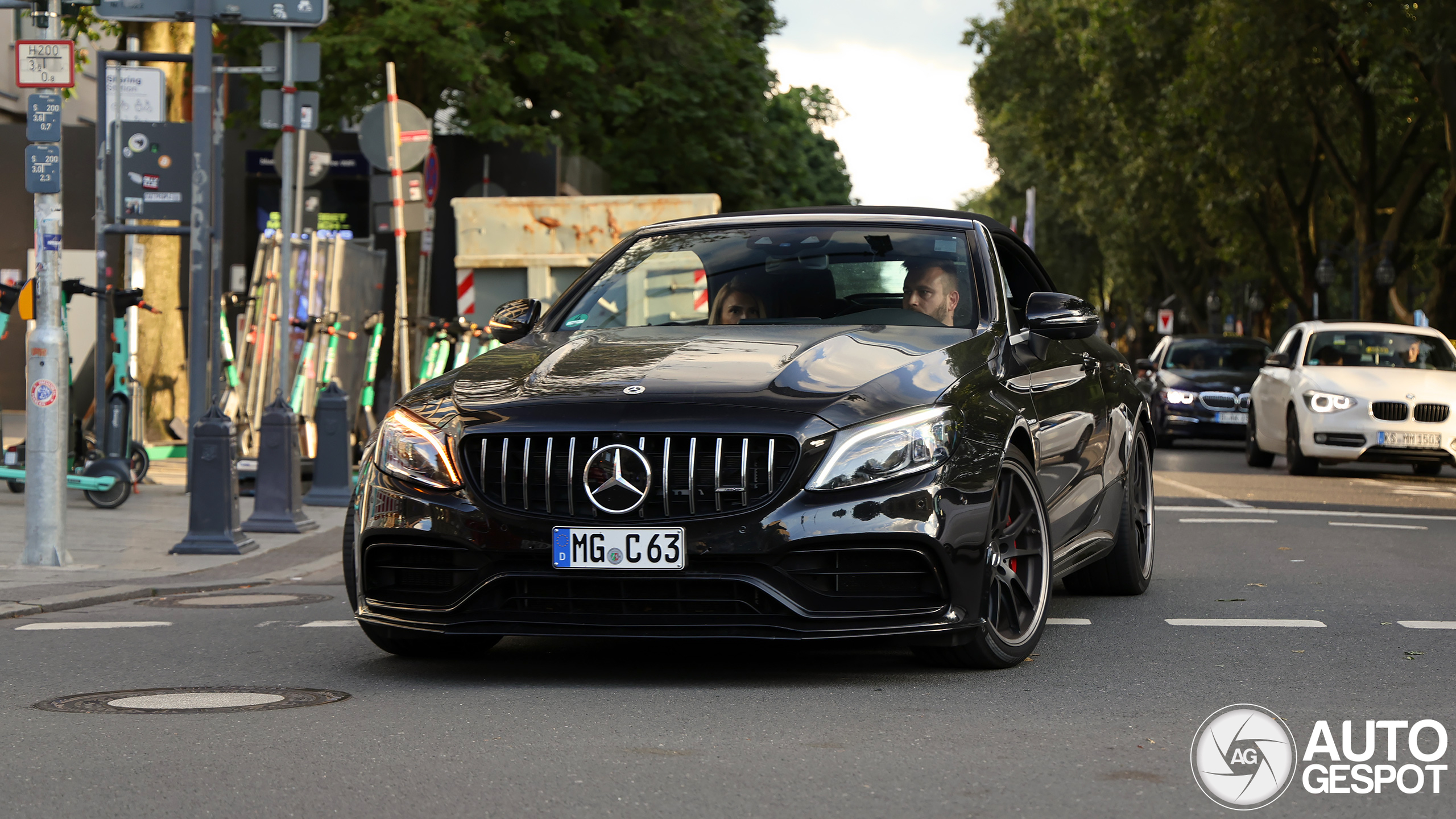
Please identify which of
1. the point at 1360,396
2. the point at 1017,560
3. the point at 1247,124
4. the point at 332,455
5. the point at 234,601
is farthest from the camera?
the point at 1247,124

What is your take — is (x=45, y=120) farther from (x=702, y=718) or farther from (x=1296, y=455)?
(x=1296, y=455)

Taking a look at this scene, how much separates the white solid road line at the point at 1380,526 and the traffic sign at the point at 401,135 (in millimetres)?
7822

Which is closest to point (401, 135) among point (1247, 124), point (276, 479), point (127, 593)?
point (276, 479)

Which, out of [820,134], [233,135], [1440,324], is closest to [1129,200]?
[1440,324]

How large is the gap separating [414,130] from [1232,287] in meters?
51.9

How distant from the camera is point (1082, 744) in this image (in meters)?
5.14

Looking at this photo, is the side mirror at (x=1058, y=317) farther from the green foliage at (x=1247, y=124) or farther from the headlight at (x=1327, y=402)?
the green foliage at (x=1247, y=124)

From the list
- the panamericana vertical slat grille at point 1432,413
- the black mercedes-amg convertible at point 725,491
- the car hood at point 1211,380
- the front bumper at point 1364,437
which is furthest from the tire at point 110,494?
the car hood at point 1211,380

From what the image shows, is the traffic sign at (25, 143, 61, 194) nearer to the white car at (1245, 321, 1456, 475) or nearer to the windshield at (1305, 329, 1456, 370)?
the white car at (1245, 321, 1456, 475)

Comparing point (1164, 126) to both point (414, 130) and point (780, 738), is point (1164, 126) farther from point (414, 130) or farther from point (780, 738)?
point (780, 738)

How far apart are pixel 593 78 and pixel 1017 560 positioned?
2314cm

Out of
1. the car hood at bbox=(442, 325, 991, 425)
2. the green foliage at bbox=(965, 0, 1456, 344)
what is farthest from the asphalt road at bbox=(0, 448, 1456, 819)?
the green foliage at bbox=(965, 0, 1456, 344)

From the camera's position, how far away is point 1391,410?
1844 cm

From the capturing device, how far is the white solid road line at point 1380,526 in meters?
13.0
